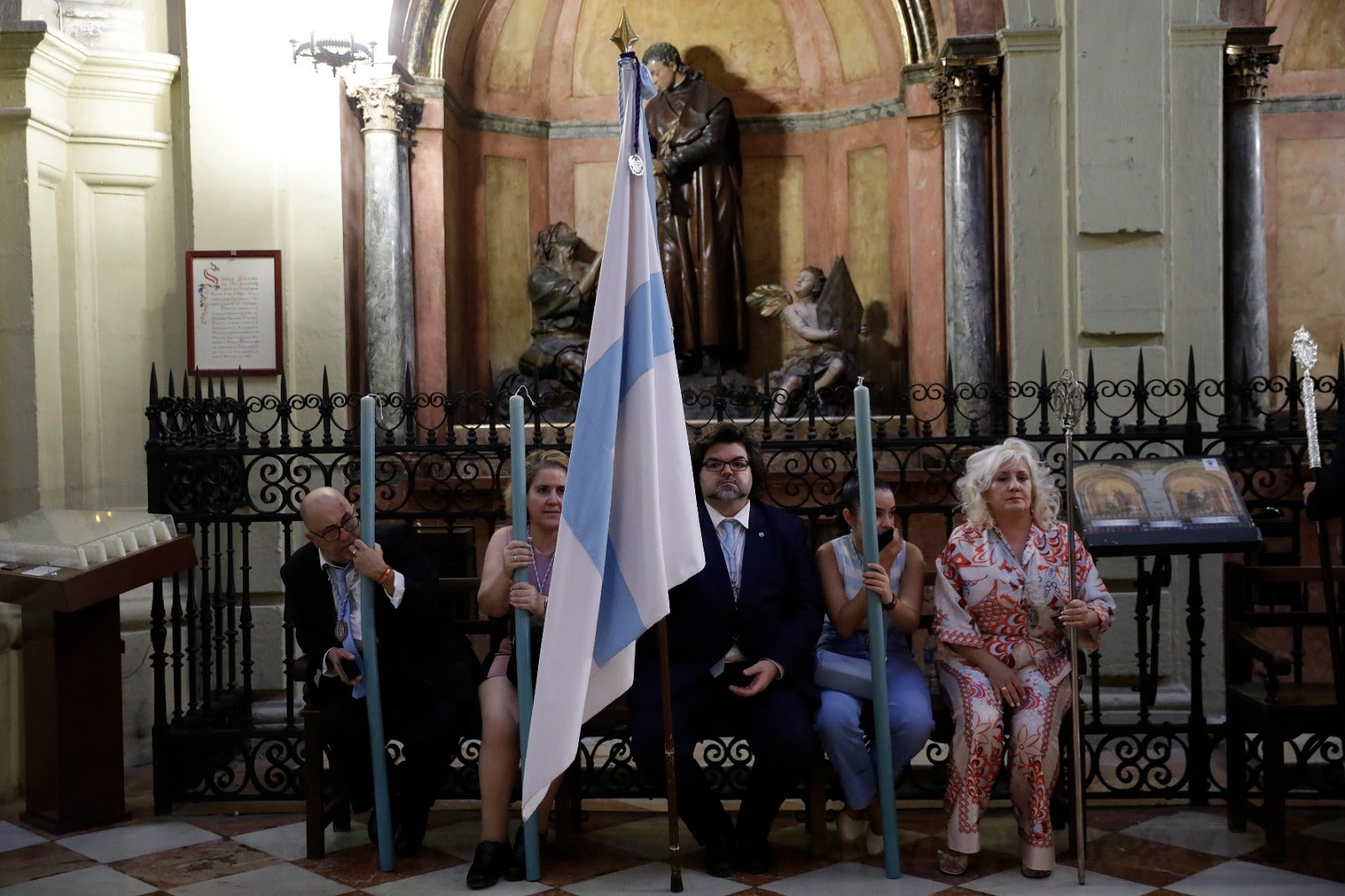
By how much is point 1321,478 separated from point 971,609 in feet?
3.36

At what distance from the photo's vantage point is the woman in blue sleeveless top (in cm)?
386

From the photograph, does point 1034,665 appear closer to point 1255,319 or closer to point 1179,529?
point 1179,529

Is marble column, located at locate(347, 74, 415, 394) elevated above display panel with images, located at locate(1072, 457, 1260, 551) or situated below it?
above

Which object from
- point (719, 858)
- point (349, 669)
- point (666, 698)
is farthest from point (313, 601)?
point (719, 858)

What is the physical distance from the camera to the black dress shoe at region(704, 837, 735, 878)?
3.80 m

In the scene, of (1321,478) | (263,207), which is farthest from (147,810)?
(1321,478)

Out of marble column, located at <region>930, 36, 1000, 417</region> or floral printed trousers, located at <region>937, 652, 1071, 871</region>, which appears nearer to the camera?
floral printed trousers, located at <region>937, 652, 1071, 871</region>

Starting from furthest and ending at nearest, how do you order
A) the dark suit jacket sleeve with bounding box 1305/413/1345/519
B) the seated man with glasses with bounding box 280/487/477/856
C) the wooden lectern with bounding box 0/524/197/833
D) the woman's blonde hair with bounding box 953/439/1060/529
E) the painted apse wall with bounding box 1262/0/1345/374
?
the painted apse wall with bounding box 1262/0/1345/374 → the wooden lectern with bounding box 0/524/197/833 → the seated man with glasses with bounding box 280/487/477/856 → the woman's blonde hair with bounding box 953/439/1060/529 → the dark suit jacket sleeve with bounding box 1305/413/1345/519

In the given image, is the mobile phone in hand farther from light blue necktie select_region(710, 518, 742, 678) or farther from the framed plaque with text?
the framed plaque with text

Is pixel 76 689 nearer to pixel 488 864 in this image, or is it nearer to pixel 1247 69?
pixel 488 864

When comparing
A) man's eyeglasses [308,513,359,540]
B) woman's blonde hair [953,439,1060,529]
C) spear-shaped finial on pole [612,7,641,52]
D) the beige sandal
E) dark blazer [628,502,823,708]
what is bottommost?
the beige sandal

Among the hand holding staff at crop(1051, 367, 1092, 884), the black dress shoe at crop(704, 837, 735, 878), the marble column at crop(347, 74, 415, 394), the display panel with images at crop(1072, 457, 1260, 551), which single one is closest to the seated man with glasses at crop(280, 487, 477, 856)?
the black dress shoe at crop(704, 837, 735, 878)

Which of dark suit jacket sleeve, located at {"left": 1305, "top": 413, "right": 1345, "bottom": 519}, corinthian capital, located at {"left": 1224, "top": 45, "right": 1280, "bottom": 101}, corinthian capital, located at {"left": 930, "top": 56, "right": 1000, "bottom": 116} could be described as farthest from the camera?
corinthian capital, located at {"left": 930, "top": 56, "right": 1000, "bottom": 116}

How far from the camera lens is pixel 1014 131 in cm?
623
